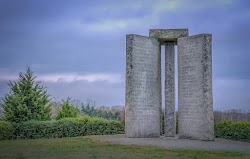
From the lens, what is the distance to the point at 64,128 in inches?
754

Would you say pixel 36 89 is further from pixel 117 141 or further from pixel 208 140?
pixel 208 140

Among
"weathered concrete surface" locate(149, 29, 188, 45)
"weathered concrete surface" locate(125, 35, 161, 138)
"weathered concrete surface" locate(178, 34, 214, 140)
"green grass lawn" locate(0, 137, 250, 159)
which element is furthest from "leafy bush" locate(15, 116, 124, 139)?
"weathered concrete surface" locate(149, 29, 188, 45)

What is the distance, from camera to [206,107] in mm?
16938

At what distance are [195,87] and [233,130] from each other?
3261 mm

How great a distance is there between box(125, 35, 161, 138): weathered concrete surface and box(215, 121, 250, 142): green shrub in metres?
3.43

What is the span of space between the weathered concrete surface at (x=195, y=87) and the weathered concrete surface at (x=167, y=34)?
1.27 ft

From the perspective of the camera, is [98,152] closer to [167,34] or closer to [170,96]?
[170,96]

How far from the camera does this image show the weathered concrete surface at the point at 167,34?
18422mm

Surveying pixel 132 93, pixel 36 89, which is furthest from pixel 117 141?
pixel 36 89

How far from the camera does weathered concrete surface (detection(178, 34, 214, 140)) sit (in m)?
17.0

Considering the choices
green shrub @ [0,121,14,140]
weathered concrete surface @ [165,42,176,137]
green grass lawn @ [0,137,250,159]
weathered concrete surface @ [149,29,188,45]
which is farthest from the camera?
weathered concrete surface @ [165,42,176,137]

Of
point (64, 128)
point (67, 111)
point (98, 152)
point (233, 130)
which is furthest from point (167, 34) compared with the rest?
point (98, 152)

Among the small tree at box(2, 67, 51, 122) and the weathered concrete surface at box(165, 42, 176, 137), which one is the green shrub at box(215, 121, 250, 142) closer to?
the weathered concrete surface at box(165, 42, 176, 137)

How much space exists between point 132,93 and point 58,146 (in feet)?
15.9
